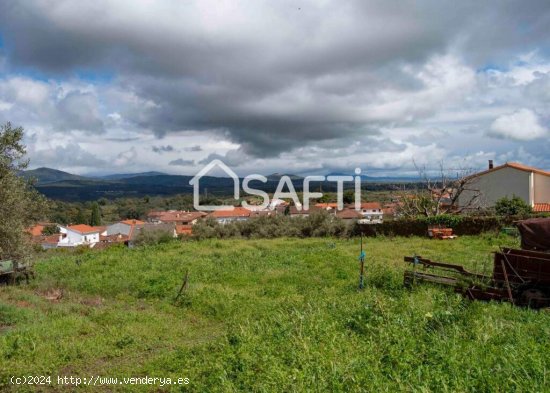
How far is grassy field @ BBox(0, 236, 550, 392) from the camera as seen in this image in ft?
16.8

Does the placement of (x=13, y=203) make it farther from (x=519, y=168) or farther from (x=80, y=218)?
(x=80, y=218)

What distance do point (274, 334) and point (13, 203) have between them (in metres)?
10.8

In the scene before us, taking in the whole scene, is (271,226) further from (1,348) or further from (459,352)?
(459,352)

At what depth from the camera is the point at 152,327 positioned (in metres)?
9.96

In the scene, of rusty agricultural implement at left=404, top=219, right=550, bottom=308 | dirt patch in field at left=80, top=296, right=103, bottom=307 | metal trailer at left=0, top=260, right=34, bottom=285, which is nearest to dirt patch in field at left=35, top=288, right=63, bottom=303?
dirt patch in field at left=80, top=296, right=103, bottom=307

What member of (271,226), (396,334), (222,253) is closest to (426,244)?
(222,253)

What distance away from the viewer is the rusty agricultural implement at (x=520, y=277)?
9.26m

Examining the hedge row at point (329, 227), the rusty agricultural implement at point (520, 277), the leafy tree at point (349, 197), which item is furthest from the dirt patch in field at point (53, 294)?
the leafy tree at point (349, 197)

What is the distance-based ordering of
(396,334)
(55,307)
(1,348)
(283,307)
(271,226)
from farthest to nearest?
(271,226) → (55,307) → (283,307) → (1,348) → (396,334)

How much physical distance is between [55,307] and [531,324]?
38.0 ft

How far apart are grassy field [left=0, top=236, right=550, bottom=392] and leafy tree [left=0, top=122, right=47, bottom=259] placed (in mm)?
1565

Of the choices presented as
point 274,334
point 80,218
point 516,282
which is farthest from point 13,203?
point 80,218

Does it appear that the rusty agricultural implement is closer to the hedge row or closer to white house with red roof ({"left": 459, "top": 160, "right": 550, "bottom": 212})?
the hedge row

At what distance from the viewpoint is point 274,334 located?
720 cm
